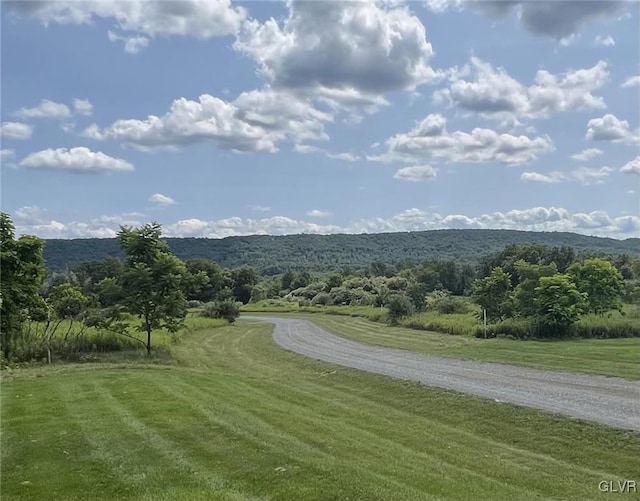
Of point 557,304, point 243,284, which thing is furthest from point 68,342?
point 243,284

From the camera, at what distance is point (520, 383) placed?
1661 centimetres

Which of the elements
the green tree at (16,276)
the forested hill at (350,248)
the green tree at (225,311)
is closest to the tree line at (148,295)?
the green tree at (16,276)

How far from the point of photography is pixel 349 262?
183375 mm

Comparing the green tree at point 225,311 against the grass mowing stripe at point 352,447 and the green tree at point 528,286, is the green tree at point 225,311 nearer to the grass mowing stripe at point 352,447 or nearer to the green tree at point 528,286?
the green tree at point 528,286

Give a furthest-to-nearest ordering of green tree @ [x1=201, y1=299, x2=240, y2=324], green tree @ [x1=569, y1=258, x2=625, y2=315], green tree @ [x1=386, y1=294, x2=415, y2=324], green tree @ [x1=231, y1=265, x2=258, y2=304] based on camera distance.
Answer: green tree @ [x1=231, y1=265, x2=258, y2=304]
green tree @ [x1=201, y1=299, x2=240, y2=324]
green tree @ [x1=386, y1=294, x2=415, y2=324]
green tree @ [x1=569, y1=258, x2=625, y2=315]

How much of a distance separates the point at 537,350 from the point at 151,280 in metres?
16.3

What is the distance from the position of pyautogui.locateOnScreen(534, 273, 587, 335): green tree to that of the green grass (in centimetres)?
148

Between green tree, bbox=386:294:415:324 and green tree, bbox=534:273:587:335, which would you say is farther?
green tree, bbox=386:294:415:324

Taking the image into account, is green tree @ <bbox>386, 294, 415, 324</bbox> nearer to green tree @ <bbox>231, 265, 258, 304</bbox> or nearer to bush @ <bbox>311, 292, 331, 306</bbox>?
bush @ <bbox>311, 292, 331, 306</bbox>

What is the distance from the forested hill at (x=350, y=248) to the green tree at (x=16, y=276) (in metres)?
113

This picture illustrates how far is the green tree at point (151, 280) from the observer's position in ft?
83.8

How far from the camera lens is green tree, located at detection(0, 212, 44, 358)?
20.3m

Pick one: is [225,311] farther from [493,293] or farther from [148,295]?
[148,295]

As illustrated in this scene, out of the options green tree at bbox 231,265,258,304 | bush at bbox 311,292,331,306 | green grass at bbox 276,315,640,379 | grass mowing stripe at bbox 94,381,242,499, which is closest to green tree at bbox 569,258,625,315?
green grass at bbox 276,315,640,379
